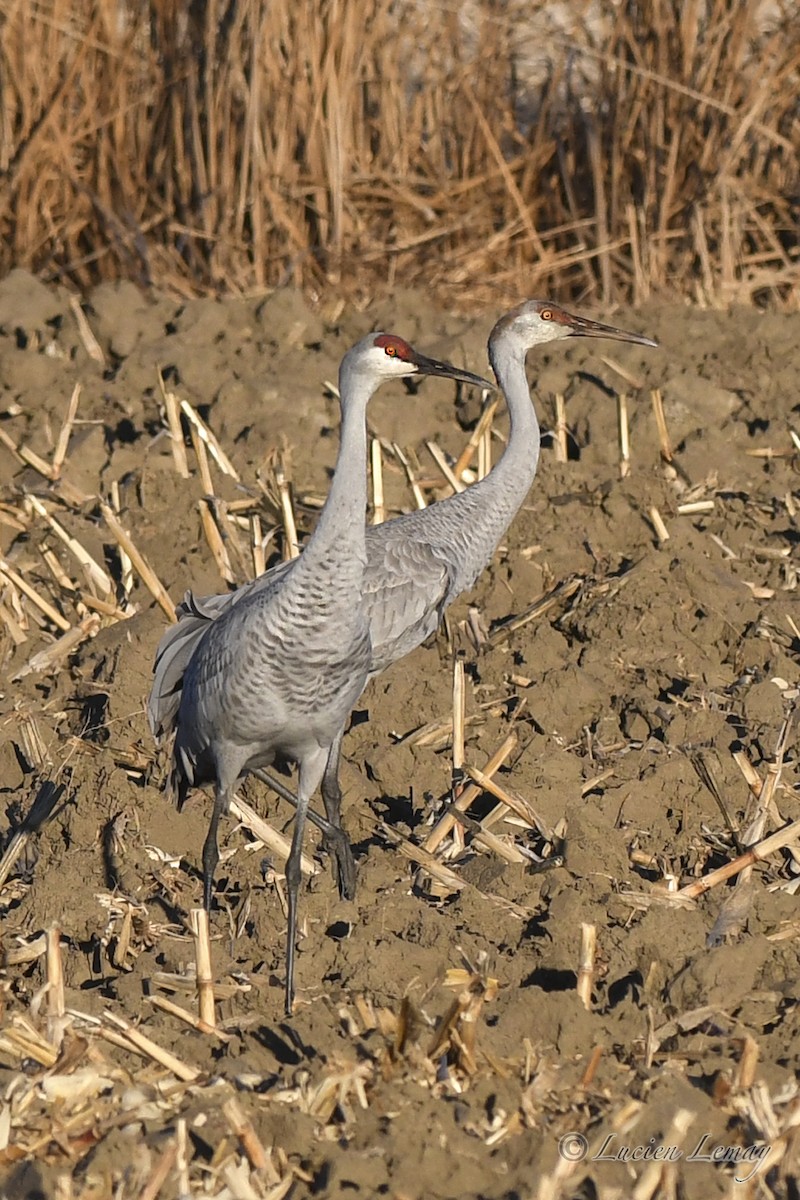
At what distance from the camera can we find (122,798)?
4559mm

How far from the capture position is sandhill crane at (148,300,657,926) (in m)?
4.53

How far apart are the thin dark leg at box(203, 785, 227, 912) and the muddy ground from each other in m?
0.07

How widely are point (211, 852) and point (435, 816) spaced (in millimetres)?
597

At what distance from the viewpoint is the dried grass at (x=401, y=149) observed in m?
7.98

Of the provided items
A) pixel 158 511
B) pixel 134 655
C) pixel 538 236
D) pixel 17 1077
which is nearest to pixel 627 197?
pixel 538 236

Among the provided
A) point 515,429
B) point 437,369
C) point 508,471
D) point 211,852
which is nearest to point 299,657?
point 211,852

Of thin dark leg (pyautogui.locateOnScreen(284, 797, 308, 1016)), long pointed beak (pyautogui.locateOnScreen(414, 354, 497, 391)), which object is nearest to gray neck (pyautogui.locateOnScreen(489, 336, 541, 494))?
long pointed beak (pyautogui.locateOnScreen(414, 354, 497, 391))

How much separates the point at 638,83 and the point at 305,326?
208cm

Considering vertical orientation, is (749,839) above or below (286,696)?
below

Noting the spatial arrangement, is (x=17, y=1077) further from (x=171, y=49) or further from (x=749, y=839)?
(x=171, y=49)

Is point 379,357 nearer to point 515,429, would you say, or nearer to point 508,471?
point 508,471

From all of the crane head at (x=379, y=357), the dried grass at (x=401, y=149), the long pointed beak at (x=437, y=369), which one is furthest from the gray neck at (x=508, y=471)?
the dried grass at (x=401, y=149)

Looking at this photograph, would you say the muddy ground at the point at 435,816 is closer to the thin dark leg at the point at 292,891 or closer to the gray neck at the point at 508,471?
the thin dark leg at the point at 292,891

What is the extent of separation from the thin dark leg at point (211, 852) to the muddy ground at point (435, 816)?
0.23 ft
